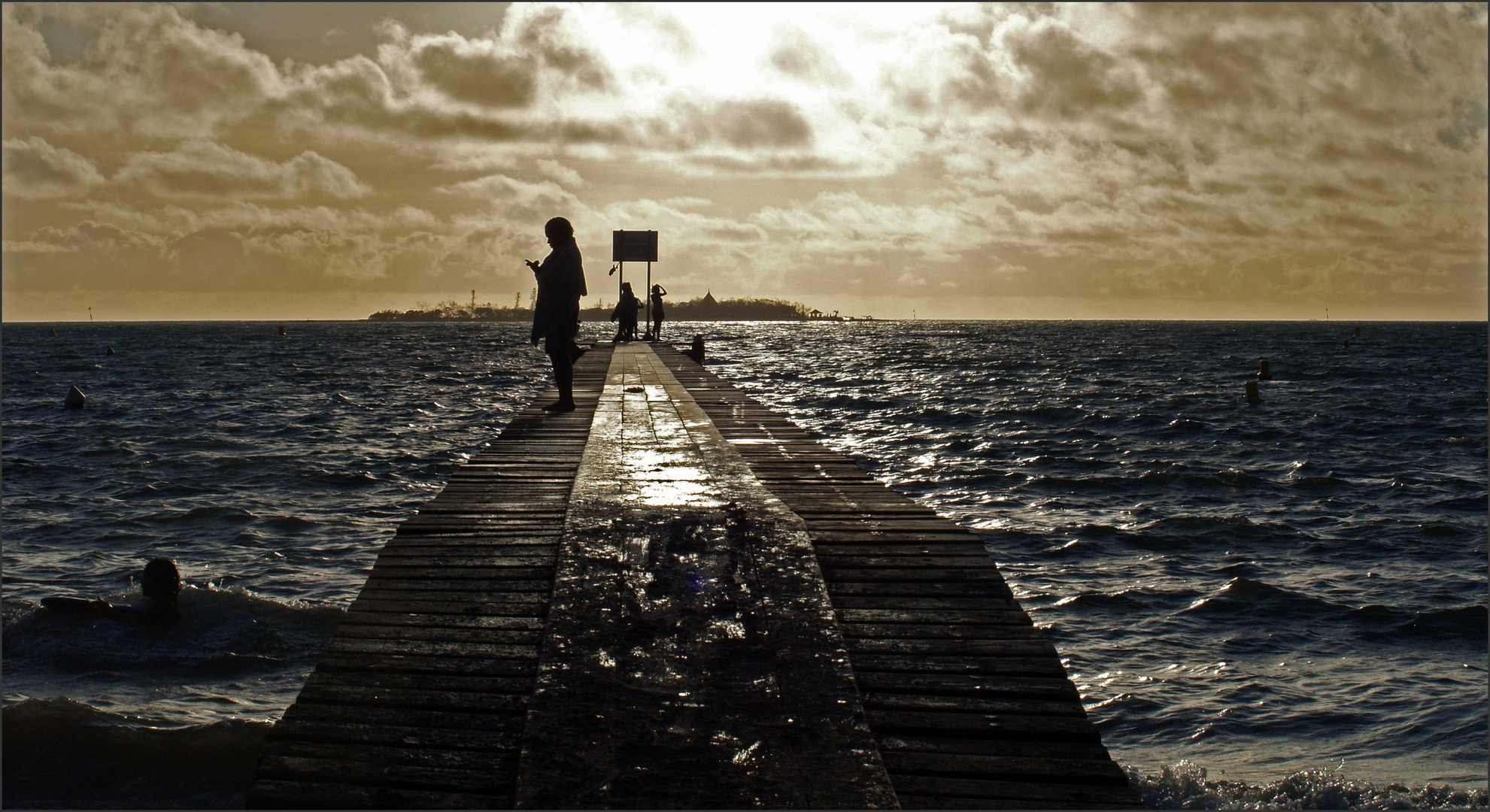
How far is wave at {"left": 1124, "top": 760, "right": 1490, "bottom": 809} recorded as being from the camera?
587 centimetres

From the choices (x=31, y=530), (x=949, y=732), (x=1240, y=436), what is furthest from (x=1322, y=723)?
(x=1240, y=436)

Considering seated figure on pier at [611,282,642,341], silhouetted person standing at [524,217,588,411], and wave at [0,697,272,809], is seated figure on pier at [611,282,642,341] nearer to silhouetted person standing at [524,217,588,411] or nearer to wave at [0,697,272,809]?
silhouetted person standing at [524,217,588,411]

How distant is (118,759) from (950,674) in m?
5.23

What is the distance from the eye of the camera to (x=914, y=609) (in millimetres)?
4473

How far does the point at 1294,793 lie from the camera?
5.99 metres

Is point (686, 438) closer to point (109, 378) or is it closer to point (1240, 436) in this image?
point (1240, 436)

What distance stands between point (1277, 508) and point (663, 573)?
1337cm

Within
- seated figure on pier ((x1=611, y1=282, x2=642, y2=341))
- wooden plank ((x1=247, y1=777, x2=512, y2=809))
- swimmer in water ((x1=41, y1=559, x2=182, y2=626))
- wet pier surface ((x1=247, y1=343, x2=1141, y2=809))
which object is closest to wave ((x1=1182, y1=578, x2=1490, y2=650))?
wet pier surface ((x1=247, y1=343, x2=1141, y2=809))

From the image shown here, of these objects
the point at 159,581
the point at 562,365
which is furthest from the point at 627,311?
the point at 159,581

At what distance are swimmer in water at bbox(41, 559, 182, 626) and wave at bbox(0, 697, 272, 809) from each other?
176 centimetres

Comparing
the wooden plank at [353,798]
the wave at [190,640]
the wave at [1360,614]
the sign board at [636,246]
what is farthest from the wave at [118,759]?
the sign board at [636,246]

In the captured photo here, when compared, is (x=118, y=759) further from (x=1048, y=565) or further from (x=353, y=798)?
(x=1048, y=565)

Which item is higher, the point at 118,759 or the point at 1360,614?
the point at 1360,614

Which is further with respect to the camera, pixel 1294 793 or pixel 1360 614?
pixel 1360 614
